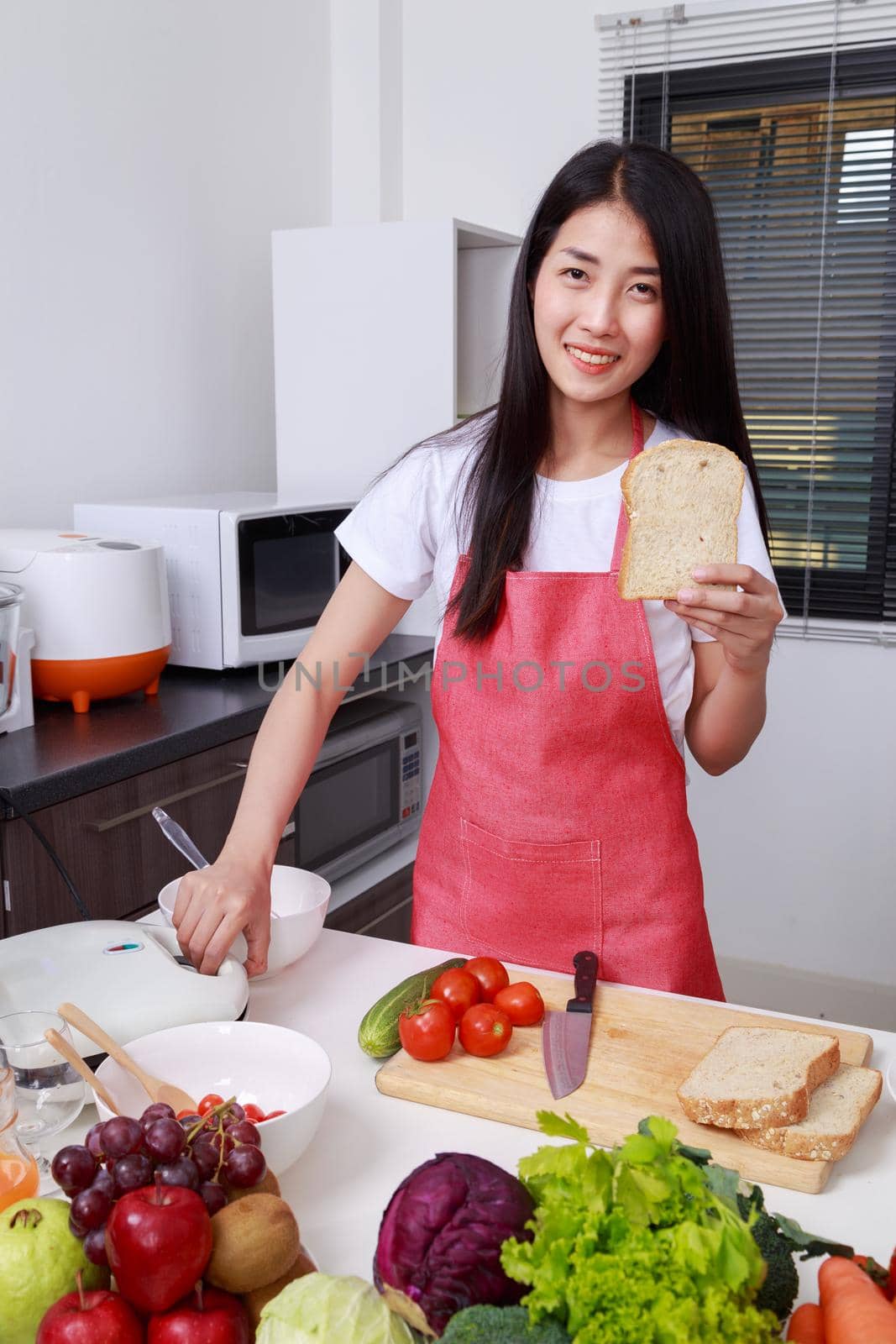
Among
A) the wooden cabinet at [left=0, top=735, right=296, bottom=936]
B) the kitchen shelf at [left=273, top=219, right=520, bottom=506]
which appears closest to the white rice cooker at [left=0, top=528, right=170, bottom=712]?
the wooden cabinet at [left=0, top=735, right=296, bottom=936]

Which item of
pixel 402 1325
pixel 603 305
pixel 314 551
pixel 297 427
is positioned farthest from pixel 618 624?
pixel 297 427

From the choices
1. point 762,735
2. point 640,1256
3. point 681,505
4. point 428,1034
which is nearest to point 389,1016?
point 428,1034

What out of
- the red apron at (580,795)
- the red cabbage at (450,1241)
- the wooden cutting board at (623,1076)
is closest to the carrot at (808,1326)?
the red cabbage at (450,1241)

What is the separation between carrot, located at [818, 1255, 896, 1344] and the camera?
568 millimetres

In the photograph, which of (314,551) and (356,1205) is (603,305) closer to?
(356,1205)

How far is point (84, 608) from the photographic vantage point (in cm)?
200

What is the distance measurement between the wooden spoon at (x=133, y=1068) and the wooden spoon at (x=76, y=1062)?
0.03 metres

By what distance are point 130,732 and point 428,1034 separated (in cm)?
108

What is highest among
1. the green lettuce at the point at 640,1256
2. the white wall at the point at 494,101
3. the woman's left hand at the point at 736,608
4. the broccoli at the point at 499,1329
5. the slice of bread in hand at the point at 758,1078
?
the white wall at the point at 494,101

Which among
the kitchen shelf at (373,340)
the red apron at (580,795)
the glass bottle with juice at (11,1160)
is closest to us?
the glass bottle with juice at (11,1160)

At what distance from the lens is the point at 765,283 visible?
2.89m

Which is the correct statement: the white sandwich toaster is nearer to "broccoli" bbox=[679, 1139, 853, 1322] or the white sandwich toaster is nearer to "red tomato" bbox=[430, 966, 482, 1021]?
"red tomato" bbox=[430, 966, 482, 1021]

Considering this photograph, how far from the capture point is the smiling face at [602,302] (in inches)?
50.5

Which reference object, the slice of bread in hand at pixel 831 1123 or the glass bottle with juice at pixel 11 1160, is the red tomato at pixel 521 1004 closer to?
the slice of bread in hand at pixel 831 1123
